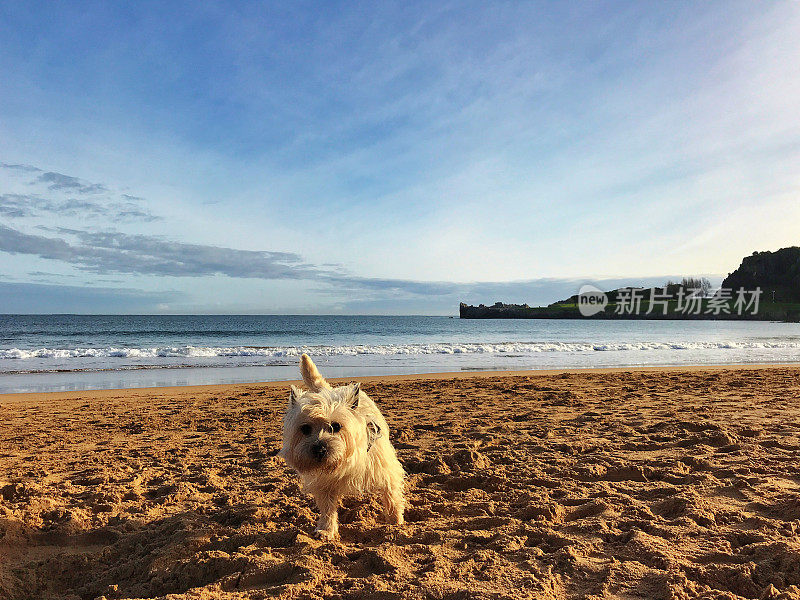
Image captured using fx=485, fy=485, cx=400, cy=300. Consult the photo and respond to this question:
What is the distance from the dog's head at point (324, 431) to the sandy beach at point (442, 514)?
61 centimetres

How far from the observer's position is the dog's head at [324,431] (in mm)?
3289

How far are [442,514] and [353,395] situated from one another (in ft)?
4.45

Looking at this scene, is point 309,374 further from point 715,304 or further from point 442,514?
point 715,304

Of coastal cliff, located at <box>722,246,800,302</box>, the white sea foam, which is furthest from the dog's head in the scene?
coastal cliff, located at <box>722,246,800,302</box>

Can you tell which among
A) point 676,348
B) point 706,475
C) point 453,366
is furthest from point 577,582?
point 676,348

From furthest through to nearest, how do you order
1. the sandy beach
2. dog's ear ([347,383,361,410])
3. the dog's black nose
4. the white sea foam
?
the white sea foam < dog's ear ([347,383,361,410]) < the dog's black nose < the sandy beach

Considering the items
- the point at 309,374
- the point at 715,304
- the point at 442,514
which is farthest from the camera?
the point at 715,304

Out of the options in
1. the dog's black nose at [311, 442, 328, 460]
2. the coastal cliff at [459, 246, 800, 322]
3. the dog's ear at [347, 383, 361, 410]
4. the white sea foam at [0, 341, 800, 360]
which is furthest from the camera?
the coastal cliff at [459, 246, 800, 322]

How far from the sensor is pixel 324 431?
11.0 ft

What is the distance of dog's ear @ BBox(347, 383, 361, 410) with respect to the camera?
355 cm

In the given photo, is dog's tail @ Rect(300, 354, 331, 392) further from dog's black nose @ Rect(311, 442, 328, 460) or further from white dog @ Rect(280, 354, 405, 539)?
dog's black nose @ Rect(311, 442, 328, 460)

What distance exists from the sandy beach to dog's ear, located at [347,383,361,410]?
98 cm

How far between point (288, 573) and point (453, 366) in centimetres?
1634

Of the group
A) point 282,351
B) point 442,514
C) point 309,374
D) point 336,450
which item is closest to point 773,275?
point 282,351
